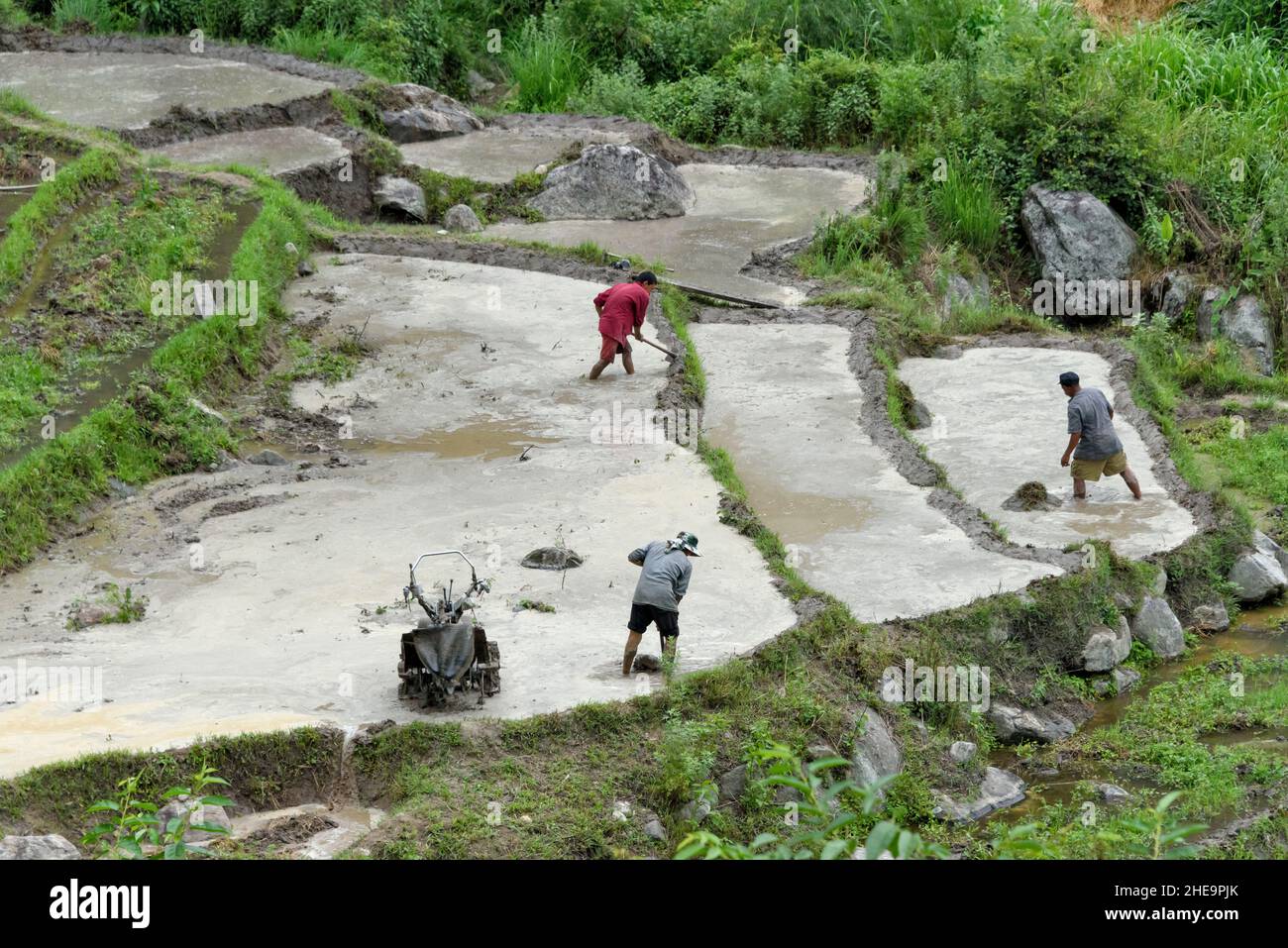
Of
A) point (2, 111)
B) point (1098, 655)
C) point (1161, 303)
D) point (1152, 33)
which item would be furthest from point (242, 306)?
point (1152, 33)

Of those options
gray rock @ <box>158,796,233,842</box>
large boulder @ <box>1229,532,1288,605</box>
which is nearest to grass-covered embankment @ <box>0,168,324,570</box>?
gray rock @ <box>158,796,233,842</box>

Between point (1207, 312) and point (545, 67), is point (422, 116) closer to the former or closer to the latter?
point (545, 67)

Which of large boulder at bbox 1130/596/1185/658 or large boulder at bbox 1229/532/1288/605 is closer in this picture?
large boulder at bbox 1130/596/1185/658

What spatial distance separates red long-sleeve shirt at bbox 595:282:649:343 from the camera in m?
15.6

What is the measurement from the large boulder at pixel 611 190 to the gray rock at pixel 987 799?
41.5 ft

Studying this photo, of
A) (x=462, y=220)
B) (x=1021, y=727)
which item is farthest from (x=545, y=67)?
(x=1021, y=727)

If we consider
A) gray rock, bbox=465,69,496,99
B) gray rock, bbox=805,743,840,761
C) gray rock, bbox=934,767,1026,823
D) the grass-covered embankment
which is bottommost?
gray rock, bbox=934,767,1026,823

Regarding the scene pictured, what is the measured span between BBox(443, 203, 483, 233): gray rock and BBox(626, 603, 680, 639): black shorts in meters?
12.5

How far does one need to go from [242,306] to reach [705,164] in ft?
32.5

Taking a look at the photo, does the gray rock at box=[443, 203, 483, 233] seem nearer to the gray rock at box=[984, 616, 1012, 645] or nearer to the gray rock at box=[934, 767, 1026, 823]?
the gray rock at box=[984, 616, 1012, 645]

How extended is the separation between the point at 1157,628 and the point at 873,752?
12.0 feet

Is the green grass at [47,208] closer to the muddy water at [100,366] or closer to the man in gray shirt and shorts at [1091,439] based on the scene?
the muddy water at [100,366]

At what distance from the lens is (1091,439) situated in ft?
45.6

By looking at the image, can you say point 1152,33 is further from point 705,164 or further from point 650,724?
point 650,724
